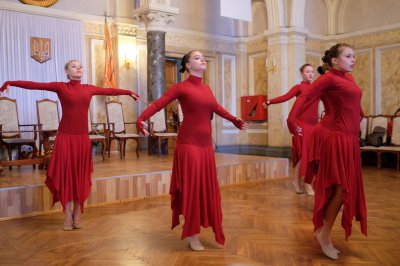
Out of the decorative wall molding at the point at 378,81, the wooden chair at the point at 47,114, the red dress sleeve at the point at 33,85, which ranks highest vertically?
the decorative wall molding at the point at 378,81

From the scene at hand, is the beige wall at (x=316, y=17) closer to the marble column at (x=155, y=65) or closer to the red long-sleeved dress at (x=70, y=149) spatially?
the marble column at (x=155, y=65)

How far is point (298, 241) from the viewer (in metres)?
3.26

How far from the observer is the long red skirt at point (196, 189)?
303 cm

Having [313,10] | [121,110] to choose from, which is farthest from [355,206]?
[313,10]

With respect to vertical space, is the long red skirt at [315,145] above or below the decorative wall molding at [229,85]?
below

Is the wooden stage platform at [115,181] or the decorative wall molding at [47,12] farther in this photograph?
the decorative wall molding at [47,12]

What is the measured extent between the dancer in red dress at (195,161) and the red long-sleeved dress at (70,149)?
1.03 m

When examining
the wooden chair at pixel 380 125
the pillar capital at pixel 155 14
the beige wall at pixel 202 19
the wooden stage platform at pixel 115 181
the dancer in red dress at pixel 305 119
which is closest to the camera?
the wooden stage platform at pixel 115 181

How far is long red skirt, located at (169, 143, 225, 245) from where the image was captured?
3.03 m

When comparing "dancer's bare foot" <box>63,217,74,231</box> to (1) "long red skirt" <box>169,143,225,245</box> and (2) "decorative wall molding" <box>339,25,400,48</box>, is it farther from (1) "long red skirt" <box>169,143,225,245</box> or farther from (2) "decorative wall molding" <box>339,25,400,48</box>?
(2) "decorative wall molding" <box>339,25,400,48</box>

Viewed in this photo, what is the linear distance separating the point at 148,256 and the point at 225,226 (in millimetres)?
978

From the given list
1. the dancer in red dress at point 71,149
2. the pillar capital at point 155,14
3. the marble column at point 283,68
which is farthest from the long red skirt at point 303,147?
the marble column at point 283,68

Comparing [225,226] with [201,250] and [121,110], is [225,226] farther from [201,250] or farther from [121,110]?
[121,110]

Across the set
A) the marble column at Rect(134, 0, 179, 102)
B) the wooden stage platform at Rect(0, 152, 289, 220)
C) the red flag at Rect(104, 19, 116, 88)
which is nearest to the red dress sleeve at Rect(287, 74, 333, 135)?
the wooden stage platform at Rect(0, 152, 289, 220)
